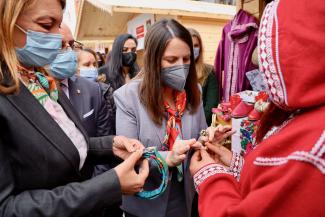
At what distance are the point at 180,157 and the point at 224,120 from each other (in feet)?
1.91

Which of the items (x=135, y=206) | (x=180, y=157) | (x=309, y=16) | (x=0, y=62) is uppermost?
(x=309, y=16)

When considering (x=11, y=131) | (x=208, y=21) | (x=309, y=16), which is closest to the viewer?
(x=309, y=16)

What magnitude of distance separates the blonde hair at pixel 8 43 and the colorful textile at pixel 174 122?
918 millimetres

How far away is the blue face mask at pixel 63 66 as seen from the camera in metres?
2.15

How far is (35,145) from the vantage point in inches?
36.6

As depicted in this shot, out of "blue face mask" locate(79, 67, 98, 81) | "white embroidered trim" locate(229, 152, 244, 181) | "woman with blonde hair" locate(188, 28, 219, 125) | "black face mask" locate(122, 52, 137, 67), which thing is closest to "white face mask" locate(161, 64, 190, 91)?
"white embroidered trim" locate(229, 152, 244, 181)

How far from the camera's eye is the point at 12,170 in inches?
36.3

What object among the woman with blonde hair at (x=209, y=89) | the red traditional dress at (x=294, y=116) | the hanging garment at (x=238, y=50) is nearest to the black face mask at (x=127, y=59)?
the woman with blonde hair at (x=209, y=89)

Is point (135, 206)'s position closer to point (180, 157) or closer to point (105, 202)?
point (180, 157)

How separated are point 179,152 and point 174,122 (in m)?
0.30

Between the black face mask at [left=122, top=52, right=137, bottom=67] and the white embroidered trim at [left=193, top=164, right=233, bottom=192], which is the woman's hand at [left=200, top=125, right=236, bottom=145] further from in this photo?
the black face mask at [left=122, top=52, right=137, bottom=67]

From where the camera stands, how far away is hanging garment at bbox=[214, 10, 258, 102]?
2367 mm

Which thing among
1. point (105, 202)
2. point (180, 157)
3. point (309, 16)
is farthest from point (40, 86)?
point (309, 16)

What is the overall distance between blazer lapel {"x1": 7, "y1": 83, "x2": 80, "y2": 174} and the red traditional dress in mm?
595
